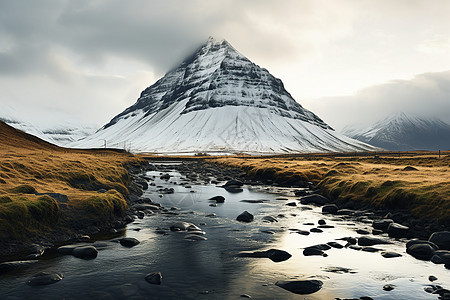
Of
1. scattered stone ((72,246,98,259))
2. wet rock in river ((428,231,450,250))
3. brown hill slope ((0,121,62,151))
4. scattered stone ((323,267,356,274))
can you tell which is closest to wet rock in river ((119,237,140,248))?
scattered stone ((72,246,98,259))

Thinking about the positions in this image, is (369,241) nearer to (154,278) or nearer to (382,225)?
(382,225)

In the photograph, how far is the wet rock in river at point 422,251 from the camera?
17.5m

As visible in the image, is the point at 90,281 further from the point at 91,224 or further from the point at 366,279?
the point at 366,279

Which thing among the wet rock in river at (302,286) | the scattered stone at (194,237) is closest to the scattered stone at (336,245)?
the wet rock in river at (302,286)

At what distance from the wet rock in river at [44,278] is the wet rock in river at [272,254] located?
9.35m

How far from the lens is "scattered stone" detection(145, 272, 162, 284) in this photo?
1421cm

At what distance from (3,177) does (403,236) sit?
32983mm

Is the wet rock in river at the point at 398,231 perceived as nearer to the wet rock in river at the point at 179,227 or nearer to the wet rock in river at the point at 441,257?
the wet rock in river at the point at 441,257

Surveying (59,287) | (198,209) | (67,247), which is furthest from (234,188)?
(59,287)

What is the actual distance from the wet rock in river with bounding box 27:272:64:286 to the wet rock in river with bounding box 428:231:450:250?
20.6 m

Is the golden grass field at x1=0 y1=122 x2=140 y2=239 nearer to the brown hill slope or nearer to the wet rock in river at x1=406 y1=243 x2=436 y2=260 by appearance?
the wet rock in river at x1=406 y1=243 x2=436 y2=260

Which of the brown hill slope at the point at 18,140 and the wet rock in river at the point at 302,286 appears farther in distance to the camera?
Result: the brown hill slope at the point at 18,140

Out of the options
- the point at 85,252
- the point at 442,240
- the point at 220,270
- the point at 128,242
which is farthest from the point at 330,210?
the point at 85,252

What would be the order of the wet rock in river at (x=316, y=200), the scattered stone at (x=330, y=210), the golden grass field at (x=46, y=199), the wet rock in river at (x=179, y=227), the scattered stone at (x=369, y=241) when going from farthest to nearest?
1. the wet rock in river at (x=316, y=200)
2. the scattered stone at (x=330, y=210)
3. the wet rock in river at (x=179, y=227)
4. the scattered stone at (x=369, y=241)
5. the golden grass field at (x=46, y=199)
